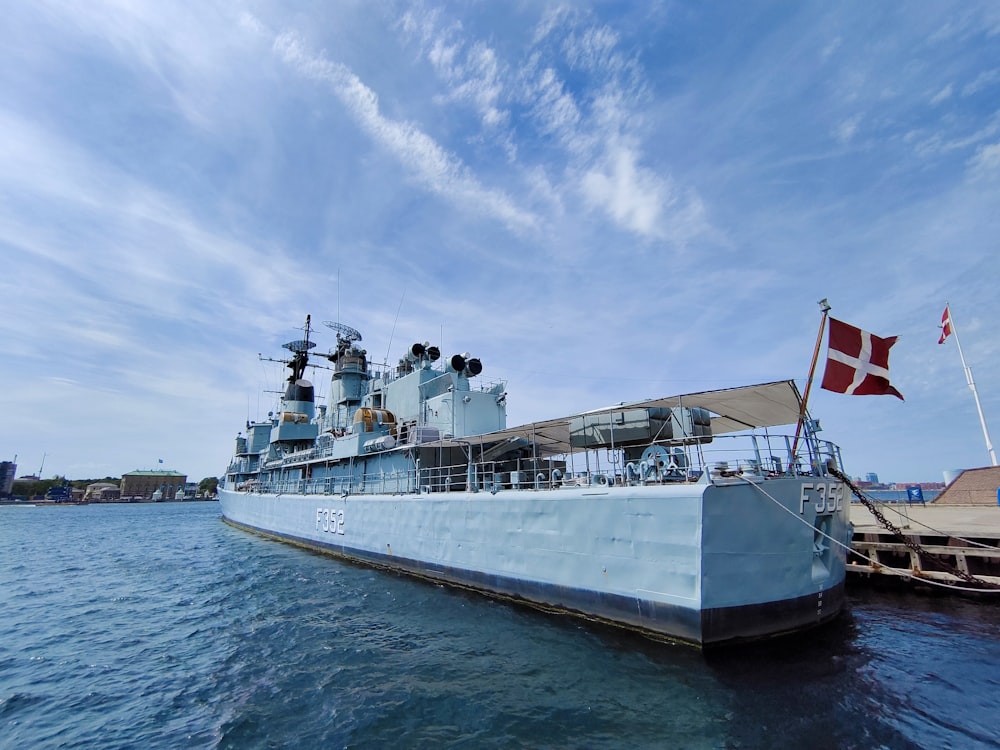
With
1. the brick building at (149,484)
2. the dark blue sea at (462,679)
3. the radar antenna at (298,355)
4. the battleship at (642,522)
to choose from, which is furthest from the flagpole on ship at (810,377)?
the brick building at (149,484)

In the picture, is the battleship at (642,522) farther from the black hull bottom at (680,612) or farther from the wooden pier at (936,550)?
the wooden pier at (936,550)

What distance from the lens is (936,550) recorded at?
49.0ft

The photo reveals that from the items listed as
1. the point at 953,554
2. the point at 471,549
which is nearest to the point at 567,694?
the point at 471,549

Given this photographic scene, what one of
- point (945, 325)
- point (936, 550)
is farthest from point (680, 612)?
A: point (945, 325)

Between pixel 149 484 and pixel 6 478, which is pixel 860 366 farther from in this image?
pixel 6 478

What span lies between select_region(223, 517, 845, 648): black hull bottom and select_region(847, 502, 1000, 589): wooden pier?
2.68 meters

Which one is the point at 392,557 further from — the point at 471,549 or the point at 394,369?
the point at 394,369

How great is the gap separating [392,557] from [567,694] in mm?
11965

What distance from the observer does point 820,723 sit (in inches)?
269

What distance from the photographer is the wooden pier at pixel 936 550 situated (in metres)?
14.3

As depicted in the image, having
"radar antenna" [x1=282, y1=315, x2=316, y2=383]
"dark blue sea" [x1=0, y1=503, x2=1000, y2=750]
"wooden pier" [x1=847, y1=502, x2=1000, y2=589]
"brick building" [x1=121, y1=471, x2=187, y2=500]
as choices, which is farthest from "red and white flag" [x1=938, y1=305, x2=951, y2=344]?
"brick building" [x1=121, y1=471, x2=187, y2=500]

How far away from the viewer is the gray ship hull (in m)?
9.36

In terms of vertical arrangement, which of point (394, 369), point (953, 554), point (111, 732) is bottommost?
point (111, 732)

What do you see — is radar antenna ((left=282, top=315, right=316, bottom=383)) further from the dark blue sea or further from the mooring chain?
the mooring chain
